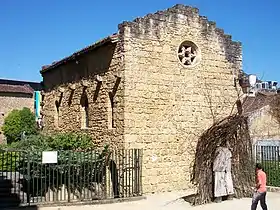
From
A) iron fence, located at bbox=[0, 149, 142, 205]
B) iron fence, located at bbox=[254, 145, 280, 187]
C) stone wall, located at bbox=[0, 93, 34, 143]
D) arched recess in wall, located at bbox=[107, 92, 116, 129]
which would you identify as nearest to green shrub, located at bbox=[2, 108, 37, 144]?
stone wall, located at bbox=[0, 93, 34, 143]

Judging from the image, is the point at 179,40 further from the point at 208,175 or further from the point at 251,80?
the point at 208,175

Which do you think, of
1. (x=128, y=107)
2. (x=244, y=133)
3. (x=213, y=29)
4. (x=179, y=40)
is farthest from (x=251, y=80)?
(x=128, y=107)

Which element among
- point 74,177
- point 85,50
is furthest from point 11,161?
point 85,50

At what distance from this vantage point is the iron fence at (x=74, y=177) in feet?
42.0

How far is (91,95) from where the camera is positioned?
17.0 meters

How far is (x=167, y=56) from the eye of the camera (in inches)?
627

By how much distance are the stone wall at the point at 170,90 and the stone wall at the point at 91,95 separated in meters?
0.58

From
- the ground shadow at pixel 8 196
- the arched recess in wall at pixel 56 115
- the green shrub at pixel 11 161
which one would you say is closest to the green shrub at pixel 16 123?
the arched recess in wall at pixel 56 115

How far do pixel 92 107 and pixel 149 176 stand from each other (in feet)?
13.1

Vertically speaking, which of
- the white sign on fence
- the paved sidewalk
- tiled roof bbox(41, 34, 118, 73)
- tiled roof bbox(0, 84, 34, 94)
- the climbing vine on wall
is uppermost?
tiled roof bbox(0, 84, 34, 94)

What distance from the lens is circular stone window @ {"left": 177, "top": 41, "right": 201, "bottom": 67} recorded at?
16.4 meters

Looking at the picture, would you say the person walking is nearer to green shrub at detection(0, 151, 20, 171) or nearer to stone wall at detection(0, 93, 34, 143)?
green shrub at detection(0, 151, 20, 171)

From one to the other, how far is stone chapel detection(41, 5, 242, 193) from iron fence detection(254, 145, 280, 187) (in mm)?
2144

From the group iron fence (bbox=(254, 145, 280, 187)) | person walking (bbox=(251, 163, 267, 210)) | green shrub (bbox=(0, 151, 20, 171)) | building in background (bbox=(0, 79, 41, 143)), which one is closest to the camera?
person walking (bbox=(251, 163, 267, 210))
